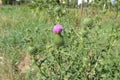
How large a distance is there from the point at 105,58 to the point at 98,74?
122 mm

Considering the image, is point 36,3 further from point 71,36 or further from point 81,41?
point 81,41

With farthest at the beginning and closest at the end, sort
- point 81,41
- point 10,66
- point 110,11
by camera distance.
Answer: point 10,66, point 110,11, point 81,41

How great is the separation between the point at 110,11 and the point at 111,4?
0.13 metres

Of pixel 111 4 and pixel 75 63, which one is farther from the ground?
pixel 111 4

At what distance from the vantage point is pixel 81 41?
2.11 meters

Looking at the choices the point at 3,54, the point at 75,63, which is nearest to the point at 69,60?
the point at 75,63

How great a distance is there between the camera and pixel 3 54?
378 centimetres

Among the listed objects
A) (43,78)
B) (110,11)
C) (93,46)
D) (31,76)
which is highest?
(110,11)

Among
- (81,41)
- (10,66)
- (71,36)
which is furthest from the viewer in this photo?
(10,66)

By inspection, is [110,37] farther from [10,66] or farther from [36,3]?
[10,66]

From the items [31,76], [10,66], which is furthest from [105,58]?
[10,66]

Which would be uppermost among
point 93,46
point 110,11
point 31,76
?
point 110,11

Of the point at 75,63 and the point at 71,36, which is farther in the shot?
the point at 71,36

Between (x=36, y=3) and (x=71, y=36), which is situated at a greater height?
(x=36, y=3)
